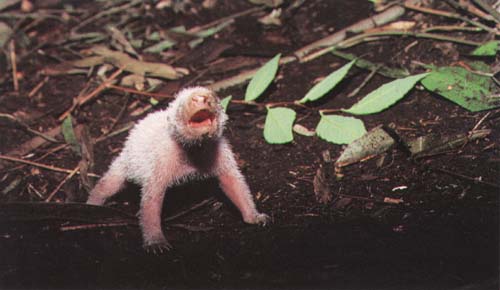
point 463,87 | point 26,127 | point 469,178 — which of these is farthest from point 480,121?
point 26,127

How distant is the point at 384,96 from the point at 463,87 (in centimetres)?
43

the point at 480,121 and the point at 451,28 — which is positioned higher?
the point at 451,28

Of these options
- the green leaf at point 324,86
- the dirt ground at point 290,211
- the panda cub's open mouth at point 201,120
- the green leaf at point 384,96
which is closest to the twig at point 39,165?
the dirt ground at point 290,211

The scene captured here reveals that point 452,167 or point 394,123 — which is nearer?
point 452,167

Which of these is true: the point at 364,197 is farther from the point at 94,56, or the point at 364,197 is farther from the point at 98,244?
the point at 94,56

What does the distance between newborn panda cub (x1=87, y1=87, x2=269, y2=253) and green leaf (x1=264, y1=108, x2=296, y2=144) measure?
25cm

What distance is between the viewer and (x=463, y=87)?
3.38 metres

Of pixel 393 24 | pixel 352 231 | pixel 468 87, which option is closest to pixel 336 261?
pixel 352 231

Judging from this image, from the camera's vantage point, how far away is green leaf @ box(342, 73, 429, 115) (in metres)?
3.44

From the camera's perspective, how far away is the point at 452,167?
2896 mm

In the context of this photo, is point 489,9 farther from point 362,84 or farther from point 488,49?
point 362,84

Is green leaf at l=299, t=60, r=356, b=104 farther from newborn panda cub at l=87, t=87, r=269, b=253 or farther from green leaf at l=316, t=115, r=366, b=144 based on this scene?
newborn panda cub at l=87, t=87, r=269, b=253

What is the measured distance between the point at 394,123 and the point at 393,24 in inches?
49.8

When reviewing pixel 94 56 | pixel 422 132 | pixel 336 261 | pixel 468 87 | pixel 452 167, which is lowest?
pixel 336 261
